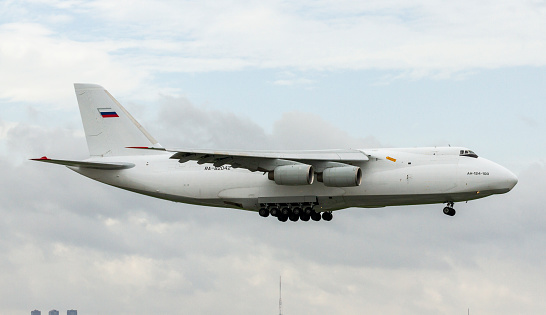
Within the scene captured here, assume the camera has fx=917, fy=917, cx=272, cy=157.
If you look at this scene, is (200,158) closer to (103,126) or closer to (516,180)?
(103,126)

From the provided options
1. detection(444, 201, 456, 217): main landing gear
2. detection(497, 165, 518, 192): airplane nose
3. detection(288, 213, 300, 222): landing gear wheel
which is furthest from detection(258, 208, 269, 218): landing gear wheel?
detection(497, 165, 518, 192): airplane nose

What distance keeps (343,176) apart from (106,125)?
12.0 meters

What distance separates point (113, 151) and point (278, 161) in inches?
333

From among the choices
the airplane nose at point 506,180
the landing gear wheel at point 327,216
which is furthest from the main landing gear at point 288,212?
the airplane nose at point 506,180

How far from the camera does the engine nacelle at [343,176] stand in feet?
113

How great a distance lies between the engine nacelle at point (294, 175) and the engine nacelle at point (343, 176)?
0.65 m

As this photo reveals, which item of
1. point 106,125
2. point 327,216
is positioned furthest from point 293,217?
point 106,125

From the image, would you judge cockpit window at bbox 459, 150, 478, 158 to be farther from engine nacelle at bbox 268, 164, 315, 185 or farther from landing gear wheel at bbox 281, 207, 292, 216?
landing gear wheel at bbox 281, 207, 292, 216

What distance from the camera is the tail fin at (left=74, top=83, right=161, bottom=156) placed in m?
40.4

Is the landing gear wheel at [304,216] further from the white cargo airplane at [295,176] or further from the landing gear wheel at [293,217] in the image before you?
the landing gear wheel at [293,217]

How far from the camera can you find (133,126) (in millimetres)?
40938

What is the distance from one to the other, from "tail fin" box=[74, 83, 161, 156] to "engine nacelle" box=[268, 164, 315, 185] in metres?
7.42

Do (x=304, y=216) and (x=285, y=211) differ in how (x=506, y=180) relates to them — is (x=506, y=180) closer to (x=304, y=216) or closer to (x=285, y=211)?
(x=304, y=216)

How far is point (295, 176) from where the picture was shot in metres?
Result: 34.8
